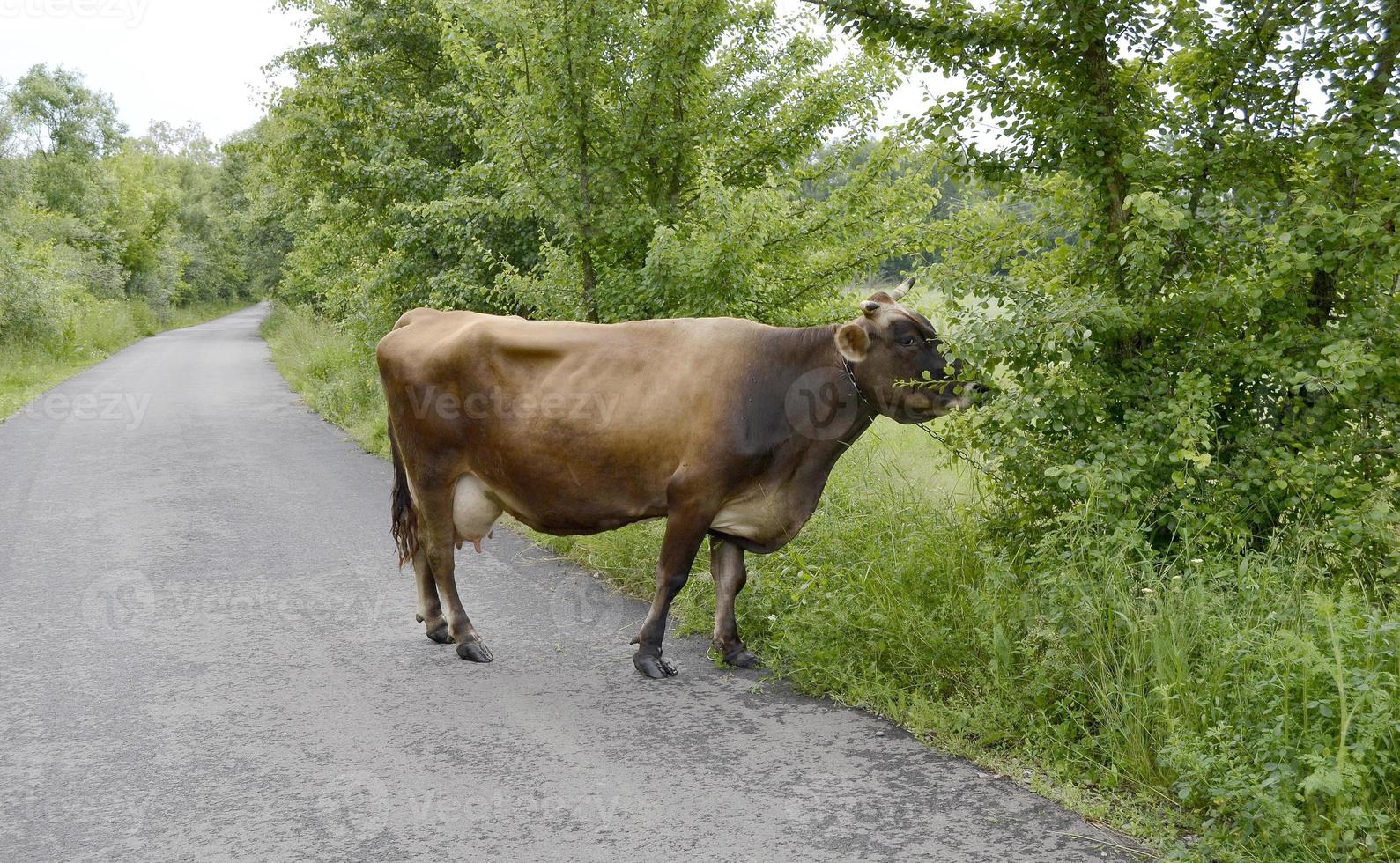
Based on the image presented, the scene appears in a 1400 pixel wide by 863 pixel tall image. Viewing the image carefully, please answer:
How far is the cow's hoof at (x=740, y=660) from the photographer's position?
5.71 metres

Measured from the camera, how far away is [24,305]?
26.6 metres

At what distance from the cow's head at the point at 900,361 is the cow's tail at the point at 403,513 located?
2558 mm

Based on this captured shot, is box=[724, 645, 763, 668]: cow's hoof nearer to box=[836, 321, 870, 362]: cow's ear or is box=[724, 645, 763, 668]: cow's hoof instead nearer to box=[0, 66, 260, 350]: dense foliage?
box=[836, 321, 870, 362]: cow's ear

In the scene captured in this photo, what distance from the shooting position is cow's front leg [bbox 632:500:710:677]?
5488 mm

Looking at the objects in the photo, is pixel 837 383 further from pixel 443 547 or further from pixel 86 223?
pixel 86 223

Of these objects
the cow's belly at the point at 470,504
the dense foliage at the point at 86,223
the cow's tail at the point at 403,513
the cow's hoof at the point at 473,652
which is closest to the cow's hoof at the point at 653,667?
the cow's hoof at the point at 473,652

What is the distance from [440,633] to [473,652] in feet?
1.30

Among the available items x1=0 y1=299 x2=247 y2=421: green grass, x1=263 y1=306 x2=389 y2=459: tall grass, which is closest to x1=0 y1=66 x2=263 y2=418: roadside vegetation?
x1=0 y1=299 x2=247 y2=421: green grass


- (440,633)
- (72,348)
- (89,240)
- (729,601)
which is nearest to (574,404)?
(729,601)

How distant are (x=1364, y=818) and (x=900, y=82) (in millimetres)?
7436

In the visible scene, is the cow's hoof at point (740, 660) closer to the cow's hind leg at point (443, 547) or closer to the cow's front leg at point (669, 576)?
the cow's front leg at point (669, 576)

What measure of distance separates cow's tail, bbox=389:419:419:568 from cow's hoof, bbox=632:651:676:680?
155cm

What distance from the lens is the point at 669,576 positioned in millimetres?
5543

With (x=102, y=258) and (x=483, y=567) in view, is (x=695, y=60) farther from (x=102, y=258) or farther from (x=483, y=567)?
(x=102, y=258)
